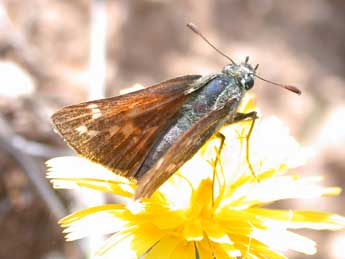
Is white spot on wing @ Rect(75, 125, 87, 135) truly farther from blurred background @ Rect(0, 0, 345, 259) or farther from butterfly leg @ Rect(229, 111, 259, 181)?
blurred background @ Rect(0, 0, 345, 259)

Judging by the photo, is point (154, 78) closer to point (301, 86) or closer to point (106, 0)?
point (106, 0)

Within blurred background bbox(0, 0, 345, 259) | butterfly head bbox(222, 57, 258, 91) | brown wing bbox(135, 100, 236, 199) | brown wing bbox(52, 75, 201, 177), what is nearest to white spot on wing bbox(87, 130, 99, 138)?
brown wing bbox(52, 75, 201, 177)

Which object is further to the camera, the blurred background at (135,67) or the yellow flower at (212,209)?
the blurred background at (135,67)

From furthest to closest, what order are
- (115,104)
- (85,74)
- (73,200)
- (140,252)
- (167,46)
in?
(167,46), (85,74), (73,200), (115,104), (140,252)

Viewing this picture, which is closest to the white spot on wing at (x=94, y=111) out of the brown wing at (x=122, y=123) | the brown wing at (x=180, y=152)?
the brown wing at (x=122, y=123)

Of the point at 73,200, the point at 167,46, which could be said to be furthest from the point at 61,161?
the point at 167,46

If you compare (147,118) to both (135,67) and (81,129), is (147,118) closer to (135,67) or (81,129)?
(81,129)

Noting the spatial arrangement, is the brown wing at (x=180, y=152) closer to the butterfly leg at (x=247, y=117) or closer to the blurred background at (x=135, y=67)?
the butterfly leg at (x=247, y=117)
